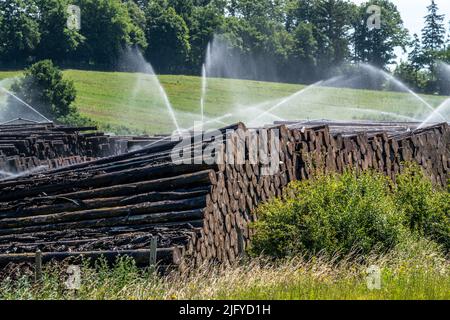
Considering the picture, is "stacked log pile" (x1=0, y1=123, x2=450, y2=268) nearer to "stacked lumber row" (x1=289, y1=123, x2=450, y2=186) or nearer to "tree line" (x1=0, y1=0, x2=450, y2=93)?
"stacked lumber row" (x1=289, y1=123, x2=450, y2=186)

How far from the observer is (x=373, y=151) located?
64.0 feet

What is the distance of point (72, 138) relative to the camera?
104 ft

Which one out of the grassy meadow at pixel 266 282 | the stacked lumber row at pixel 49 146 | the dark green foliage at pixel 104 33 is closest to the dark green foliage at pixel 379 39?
the dark green foliage at pixel 104 33

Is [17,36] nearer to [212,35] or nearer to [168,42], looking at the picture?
[168,42]

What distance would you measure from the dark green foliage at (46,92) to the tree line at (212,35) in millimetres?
21755

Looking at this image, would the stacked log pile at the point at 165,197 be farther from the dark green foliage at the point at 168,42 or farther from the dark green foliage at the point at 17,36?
the dark green foliage at the point at 168,42

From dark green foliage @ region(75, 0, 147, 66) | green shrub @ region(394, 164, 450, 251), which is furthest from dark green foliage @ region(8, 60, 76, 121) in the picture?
green shrub @ region(394, 164, 450, 251)

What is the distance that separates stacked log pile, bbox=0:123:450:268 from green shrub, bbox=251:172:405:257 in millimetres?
608

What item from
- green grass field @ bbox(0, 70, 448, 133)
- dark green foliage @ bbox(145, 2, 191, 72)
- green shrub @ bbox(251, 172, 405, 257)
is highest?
dark green foliage @ bbox(145, 2, 191, 72)

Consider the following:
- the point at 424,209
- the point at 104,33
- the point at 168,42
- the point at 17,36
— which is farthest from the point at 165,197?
the point at 168,42

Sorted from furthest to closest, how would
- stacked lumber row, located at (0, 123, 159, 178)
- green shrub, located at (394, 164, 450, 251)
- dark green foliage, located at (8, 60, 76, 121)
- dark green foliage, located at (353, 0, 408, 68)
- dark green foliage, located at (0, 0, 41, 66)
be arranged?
dark green foliage, located at (353, 0, 408, 68), dark green foliage, located at (0, 0, 41, 66), dark green foliage, located at (8, 60, 76, 121), stacked lumber row, located at (0, 123, 159, 178), green shrub, located at (394, 164, 450, 251)

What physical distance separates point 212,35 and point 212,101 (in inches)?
1238

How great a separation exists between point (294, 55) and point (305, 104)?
29.6 meters

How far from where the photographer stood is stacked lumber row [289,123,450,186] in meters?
17.5
